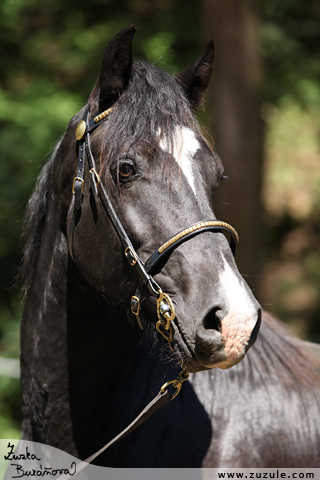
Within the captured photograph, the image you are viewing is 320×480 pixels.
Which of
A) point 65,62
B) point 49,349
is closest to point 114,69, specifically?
point 49,349

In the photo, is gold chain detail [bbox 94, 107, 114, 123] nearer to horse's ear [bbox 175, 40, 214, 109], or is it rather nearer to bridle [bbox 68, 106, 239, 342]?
bridle [bbox 68, 106, 239, 342]

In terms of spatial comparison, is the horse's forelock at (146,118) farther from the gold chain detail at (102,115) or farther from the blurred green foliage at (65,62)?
the blurred green foliage at (65,62)

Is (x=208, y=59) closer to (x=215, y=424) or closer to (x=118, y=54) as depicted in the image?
(x=118, y=54)

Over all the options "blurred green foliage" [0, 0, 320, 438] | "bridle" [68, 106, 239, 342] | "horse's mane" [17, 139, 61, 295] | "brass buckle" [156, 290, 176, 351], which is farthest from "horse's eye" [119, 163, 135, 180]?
"blurred green foliage" [0, 0, 320, 438]

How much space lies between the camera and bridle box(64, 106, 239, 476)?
5.56 feet

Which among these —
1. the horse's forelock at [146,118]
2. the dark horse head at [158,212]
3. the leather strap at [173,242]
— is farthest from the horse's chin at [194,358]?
the horse's forelock at [146,118]

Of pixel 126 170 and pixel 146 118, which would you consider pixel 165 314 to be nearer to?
pixel 126 170

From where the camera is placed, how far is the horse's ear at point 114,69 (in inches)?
74.2

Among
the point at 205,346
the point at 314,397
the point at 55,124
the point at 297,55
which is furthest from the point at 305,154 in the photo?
the point at 205,346

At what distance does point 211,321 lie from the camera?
63.5 inches

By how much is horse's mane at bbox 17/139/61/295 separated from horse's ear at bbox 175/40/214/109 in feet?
2.47

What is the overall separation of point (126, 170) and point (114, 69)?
0.48 meters

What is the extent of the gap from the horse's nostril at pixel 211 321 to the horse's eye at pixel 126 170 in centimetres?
66

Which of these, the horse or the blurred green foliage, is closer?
the horse
